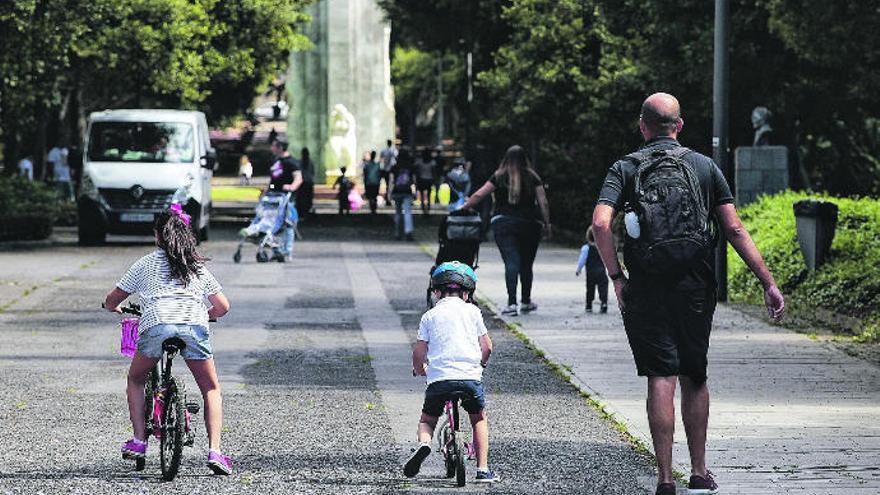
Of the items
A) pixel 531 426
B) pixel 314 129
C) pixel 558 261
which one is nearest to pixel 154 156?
pixel 558 261

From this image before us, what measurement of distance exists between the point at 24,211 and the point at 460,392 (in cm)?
2797

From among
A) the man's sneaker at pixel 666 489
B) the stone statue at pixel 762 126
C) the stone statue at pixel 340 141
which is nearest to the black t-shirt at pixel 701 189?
the man's sneaker at pixel 666 489

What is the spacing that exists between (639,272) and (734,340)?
27.4 ft

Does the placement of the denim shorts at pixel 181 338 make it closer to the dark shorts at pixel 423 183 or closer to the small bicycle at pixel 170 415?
the small bicycle at pixel 170 415

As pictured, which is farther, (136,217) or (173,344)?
(136,217)

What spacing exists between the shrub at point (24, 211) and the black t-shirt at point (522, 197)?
17506mm

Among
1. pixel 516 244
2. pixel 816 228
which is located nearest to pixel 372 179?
pixel 816 228

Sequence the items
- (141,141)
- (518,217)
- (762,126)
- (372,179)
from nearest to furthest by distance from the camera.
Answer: (518,217), (762,126), (141,141), (372,179)

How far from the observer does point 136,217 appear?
33000 mm

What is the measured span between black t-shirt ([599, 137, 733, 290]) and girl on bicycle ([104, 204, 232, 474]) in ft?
6.75

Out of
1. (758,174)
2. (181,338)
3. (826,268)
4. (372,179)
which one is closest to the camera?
(181,338)

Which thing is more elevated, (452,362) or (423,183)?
(452,362)

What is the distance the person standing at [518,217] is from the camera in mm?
19562

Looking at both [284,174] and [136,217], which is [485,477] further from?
[136,217]
